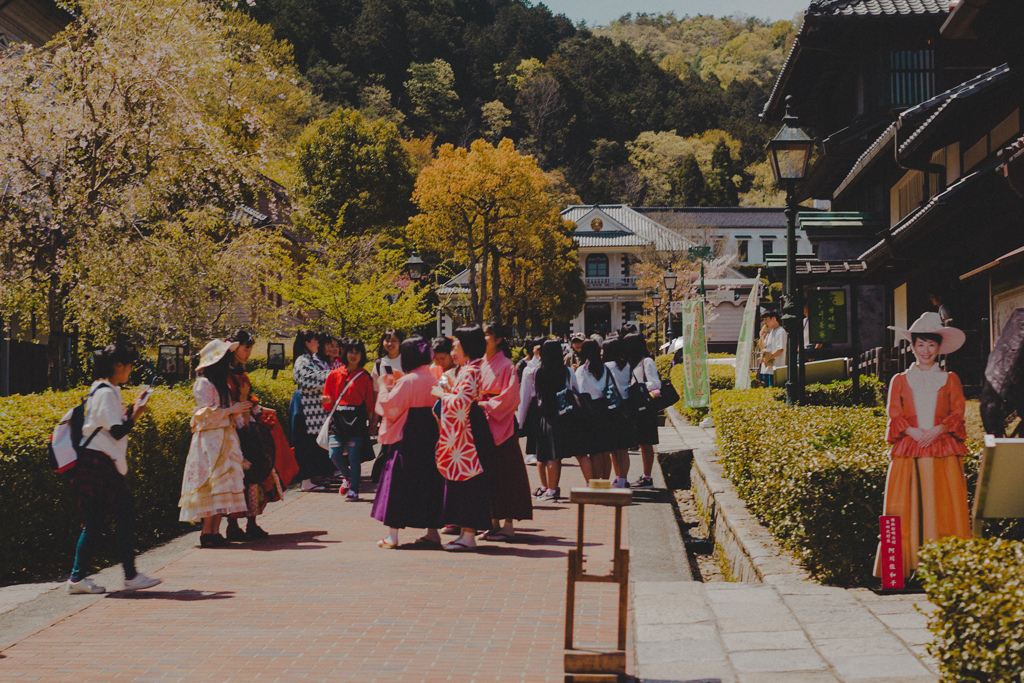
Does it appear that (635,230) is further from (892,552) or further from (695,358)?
(892,552)

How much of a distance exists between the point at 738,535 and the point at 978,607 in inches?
186

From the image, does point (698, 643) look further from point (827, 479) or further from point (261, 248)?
point (261, 248)

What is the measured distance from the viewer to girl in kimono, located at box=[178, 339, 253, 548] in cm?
820

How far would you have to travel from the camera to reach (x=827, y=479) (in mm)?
6551

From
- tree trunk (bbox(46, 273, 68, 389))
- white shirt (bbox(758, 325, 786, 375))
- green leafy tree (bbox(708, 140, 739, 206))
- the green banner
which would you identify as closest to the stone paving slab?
tree trunk (bbox(46, 273, 68, 389))

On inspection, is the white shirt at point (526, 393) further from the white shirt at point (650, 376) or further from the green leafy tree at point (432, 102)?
the green leafy tree at point (432, 102)

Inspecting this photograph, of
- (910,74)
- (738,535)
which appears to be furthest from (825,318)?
(738,535)

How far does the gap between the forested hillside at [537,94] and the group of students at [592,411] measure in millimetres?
58439

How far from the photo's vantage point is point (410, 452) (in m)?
8.24

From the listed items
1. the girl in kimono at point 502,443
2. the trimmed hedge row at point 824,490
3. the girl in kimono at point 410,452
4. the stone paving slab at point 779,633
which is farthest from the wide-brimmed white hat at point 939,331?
the girl in kimono at point 410,452

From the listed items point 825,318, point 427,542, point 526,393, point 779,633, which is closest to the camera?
point 779,633

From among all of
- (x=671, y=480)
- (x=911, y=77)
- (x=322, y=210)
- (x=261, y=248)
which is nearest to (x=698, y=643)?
(x=671, y=480)

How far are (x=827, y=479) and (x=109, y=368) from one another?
514 cm

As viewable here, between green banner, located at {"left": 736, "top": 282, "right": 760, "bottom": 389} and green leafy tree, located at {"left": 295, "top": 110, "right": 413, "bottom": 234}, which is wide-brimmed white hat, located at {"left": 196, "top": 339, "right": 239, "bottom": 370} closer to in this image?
green banner, located at {"left": 736, "top": 282, "right": 760, "bottom": 389}
